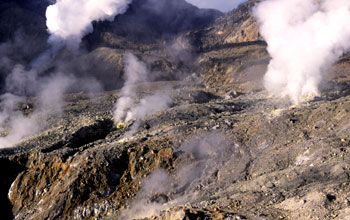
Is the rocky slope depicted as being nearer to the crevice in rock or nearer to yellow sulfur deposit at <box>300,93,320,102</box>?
the crevice in rock

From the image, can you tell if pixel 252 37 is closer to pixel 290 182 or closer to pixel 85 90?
pixel 85 90

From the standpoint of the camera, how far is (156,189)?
13.4m


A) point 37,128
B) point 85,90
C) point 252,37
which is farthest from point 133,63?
point 37,128

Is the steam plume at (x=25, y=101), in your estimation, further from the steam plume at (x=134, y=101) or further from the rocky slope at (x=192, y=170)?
the steam plume at (x=134, y=101)

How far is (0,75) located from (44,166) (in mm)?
27498

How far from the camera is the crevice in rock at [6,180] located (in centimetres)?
1508

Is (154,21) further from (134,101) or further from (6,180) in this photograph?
(6,180)

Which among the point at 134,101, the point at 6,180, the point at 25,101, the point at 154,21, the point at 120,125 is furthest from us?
the point at 154,21

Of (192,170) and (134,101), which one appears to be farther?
(134,101)

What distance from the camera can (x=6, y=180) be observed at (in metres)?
16.6

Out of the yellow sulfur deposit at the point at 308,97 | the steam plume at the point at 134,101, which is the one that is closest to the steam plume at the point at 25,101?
the steam plume at the point at 134,101

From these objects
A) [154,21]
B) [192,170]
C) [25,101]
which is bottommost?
[192,170]

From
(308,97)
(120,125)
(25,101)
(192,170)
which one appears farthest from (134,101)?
(192,170)

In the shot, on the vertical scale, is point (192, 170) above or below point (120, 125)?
below
